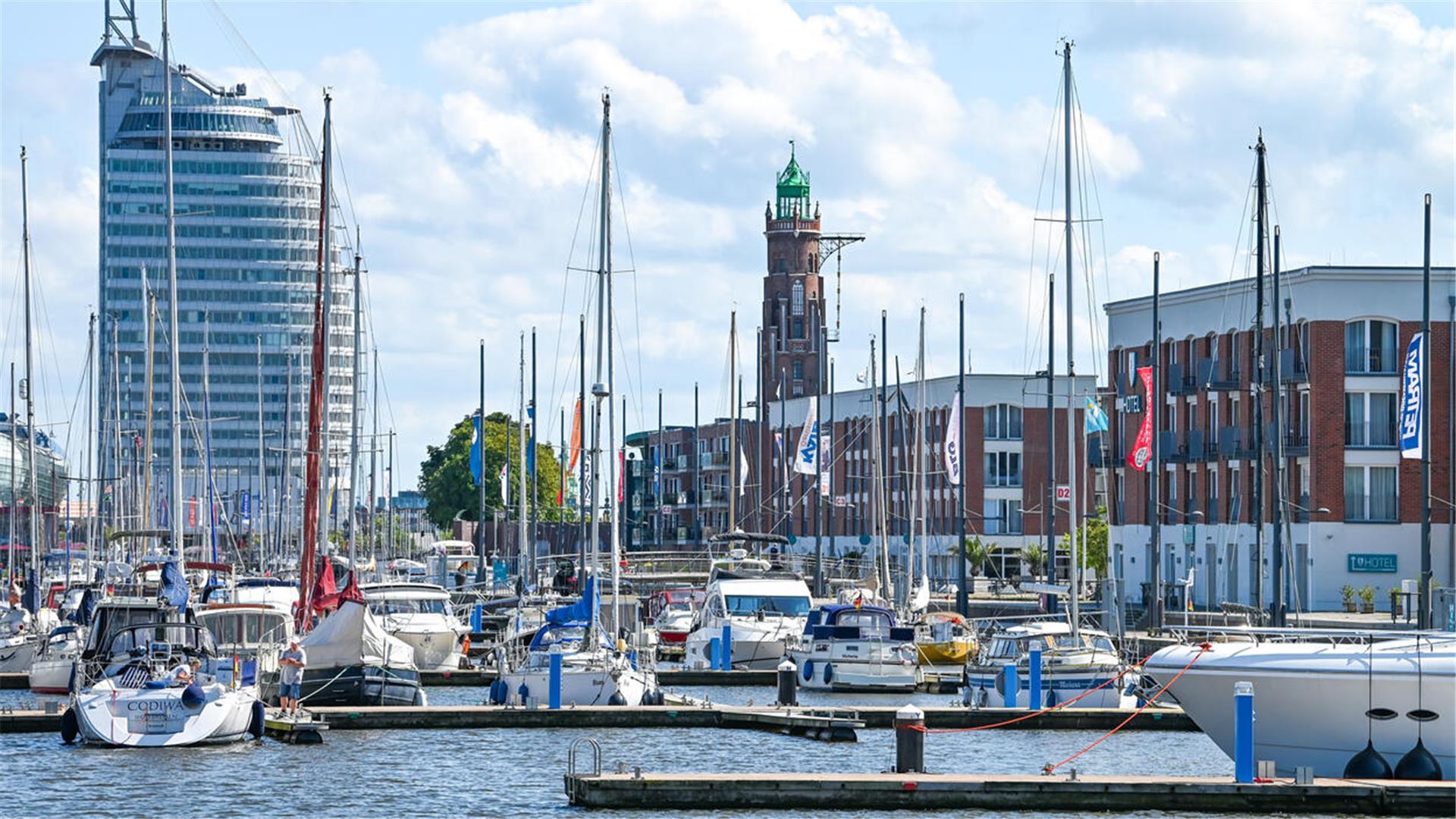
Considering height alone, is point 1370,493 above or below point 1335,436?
below

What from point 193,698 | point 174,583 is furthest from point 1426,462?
point 193,698

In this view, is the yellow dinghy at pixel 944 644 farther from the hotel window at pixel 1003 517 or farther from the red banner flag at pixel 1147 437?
the hotel window at pixel 1003 517

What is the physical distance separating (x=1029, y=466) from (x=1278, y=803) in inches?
3742

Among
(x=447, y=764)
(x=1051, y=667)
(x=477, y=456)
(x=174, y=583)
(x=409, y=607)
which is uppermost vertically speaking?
(x=477, y=456)

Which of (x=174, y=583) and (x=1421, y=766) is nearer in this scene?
(x=1421, y=766)

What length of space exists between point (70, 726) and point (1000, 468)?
8934cm

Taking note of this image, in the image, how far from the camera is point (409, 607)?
6369 cm

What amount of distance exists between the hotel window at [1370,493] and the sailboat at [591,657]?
118ft

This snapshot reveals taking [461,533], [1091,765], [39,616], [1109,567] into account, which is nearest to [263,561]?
[39,616]

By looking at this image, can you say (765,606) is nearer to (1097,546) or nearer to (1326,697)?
(1326,697)

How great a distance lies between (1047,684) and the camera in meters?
48.2

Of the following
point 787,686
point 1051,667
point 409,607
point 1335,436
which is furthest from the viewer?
point 1335,436

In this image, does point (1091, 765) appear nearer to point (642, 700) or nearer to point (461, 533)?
point (642, 700)

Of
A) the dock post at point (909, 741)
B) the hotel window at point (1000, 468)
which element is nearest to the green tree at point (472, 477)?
the hotel window at point (1000, 468)
